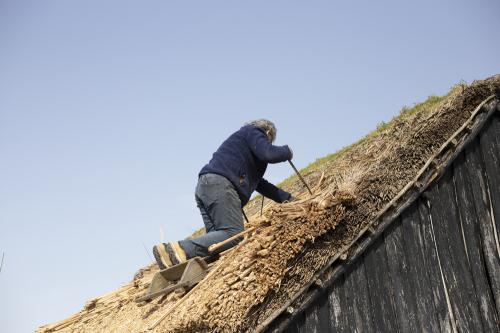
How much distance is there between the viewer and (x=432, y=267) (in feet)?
15.2

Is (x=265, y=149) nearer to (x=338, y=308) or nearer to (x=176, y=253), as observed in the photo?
(x=176, y=253)

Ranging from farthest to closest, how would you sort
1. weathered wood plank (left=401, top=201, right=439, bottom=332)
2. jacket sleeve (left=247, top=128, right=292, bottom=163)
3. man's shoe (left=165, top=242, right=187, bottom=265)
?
jacket sleeve (left=247, top=128, right=292, bottom=163) < man's shoe (left=165, top=242, right=187, bottom=265) < weathered wood plank (left=401, top=201, right=439, bottom=332)

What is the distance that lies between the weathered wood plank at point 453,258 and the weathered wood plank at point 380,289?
0.57m

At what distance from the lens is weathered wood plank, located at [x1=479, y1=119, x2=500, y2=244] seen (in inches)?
197

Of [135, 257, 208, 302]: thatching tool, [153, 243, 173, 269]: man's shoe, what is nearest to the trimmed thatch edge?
[135, 257, 208, 302]: thatching tool

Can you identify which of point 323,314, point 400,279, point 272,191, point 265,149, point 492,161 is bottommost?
point 400,279

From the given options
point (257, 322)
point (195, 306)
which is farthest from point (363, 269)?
point (195, 306)

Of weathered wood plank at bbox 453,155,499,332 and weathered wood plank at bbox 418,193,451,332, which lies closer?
weathered wood plank at bbox 418,193,451,332

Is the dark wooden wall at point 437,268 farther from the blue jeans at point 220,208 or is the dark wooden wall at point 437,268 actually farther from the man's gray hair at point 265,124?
the man's gray hair at point 265,124

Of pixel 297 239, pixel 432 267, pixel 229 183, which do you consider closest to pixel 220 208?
pixel 229 183

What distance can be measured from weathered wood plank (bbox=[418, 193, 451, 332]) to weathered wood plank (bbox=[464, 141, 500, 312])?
1.64 ft

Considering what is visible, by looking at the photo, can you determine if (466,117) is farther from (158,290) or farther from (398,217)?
(158,290)

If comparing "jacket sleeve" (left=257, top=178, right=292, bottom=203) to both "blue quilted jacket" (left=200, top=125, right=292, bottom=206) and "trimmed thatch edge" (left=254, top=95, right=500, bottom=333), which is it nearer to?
"blue quilted jacket" (left=200, top=125, right=292, bottom=206)

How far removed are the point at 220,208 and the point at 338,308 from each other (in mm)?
1452
